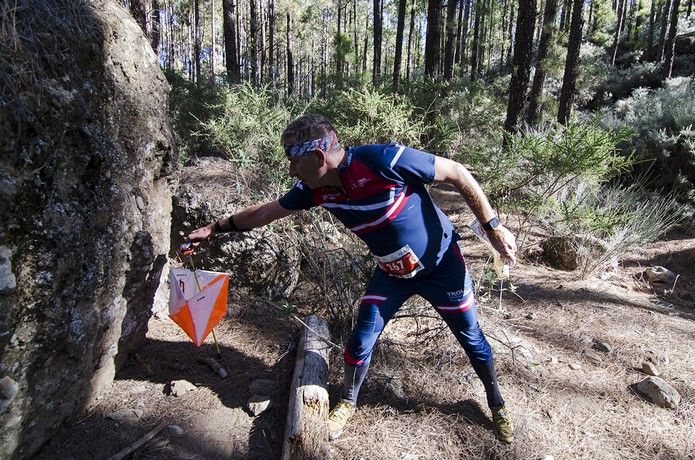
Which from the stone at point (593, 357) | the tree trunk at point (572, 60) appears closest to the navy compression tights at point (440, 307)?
the stone at point (593, 357)

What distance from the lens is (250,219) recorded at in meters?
2.70

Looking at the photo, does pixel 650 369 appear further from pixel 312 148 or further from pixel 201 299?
pixel 201 299

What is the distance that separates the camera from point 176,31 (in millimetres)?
37938

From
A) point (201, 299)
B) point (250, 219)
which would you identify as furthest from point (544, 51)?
point (201, 299)

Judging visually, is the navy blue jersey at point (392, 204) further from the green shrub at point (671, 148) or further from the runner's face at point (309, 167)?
the green shrub at point (671, 148)

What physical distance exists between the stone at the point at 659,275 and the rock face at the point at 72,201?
540 centimetres

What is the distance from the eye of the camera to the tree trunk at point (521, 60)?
→ 7059mm

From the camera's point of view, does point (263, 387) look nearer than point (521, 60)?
Yes

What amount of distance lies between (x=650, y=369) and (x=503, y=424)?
146cm

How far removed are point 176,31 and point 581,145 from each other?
134ft

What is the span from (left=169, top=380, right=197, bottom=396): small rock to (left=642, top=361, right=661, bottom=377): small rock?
10.5ft

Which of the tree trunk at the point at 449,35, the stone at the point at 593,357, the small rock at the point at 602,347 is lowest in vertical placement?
the stone at the point at 593,357

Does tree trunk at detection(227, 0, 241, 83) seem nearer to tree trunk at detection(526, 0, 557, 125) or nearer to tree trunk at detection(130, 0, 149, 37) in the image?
tree trunk at detection(130, 0, 149, 37)

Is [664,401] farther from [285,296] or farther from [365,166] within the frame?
[285,296]
